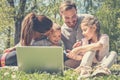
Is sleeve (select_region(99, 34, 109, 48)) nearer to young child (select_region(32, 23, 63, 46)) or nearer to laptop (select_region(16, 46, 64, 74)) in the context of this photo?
young child (select_region(32, 23, 63, 46))

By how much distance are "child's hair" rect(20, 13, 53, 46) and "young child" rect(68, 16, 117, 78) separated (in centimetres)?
65

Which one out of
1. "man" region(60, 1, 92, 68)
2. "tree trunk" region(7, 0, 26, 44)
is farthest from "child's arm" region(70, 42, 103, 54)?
"tree trunk" region(7, 0, 26, 44)

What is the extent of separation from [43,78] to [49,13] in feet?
A: 79.7

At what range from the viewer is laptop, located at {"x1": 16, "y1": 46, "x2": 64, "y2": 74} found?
523 cm

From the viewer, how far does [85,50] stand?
5.90 m

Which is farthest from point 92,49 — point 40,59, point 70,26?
point 70,26

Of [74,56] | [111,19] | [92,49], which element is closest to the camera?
[92,49]

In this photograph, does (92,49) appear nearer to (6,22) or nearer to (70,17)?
(70,17)

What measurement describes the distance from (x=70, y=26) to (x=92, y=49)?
125cm

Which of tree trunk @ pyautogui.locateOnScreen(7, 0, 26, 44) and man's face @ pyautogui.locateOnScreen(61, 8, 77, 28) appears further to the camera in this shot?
tree trunk @ pyautogui.locateOnScreen(7, 0, 26, 44)

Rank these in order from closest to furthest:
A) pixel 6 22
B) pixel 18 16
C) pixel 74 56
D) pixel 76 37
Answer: pixel 74 56 → pixel 76 37 → pixel 6 22 → pixel 18 16

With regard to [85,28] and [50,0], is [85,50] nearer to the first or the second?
[85,28]

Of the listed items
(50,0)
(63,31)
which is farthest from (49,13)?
(63,31)

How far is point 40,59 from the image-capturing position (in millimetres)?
5375
